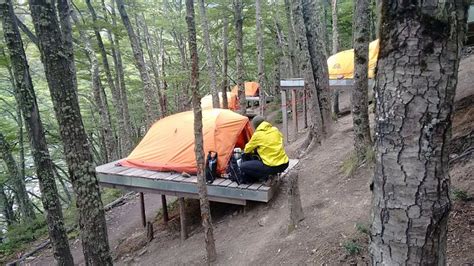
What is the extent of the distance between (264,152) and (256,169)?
0.38 meters

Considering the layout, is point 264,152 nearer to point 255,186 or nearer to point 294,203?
point 255,186

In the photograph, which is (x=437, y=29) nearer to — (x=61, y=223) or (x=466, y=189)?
(x=466, y=189)

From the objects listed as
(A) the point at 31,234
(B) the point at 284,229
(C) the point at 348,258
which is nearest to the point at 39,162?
(B) the point at 284,229

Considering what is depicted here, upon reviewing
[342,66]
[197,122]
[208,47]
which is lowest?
[197,122]

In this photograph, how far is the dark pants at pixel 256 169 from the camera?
6715 millimetres

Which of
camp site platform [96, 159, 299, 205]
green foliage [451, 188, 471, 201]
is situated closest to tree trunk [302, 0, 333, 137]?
camp site platform [96, 159, 299, 205]

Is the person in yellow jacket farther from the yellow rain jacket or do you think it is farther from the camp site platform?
the camp site platform

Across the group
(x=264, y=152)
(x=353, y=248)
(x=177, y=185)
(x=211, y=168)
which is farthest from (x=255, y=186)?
(x=353, y=248)

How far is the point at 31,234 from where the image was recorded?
11.2 m

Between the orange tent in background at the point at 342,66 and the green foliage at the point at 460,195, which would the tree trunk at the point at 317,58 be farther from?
the green foliage at the point at 460,195

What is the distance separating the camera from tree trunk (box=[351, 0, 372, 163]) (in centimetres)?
585

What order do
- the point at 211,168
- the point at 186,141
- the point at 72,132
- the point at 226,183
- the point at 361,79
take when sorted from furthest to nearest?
1. the point at 186,141
2. the point at 211,168
3. the point at 226,183
4. the point at 361,79
5. the point at 72,132

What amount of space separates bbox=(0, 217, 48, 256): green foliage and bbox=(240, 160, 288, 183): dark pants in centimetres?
819

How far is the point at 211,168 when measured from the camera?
7086mm
